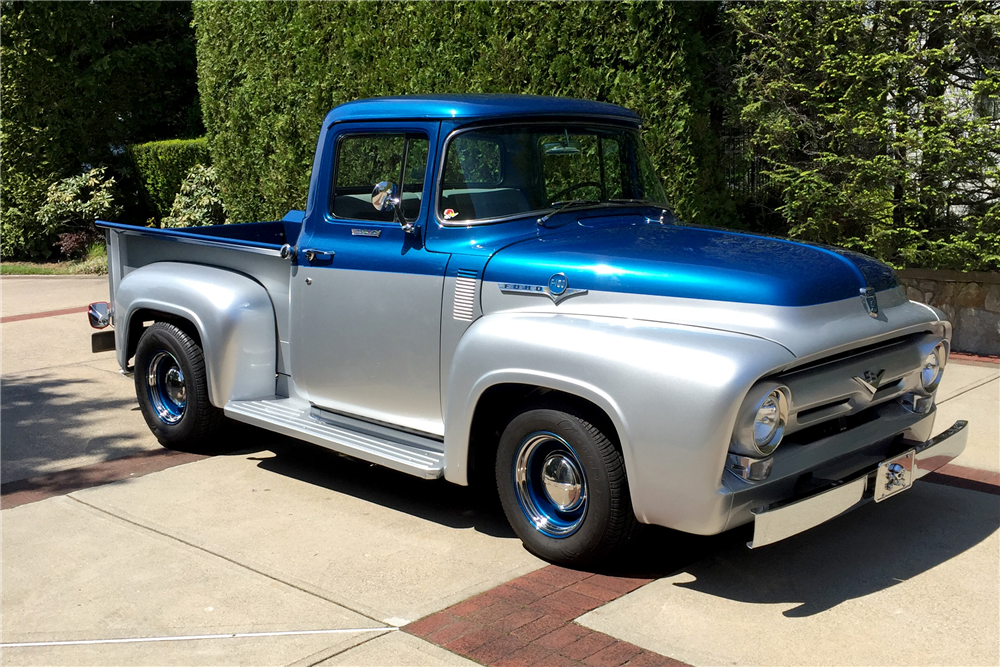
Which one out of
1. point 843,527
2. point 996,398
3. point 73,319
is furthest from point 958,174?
point 73,319

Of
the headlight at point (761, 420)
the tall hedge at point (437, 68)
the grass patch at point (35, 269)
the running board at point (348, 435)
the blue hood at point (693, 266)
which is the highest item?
the tall hedge at point (437, 68)

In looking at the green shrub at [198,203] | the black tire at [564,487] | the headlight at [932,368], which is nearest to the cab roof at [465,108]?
the black tire at [564,487]

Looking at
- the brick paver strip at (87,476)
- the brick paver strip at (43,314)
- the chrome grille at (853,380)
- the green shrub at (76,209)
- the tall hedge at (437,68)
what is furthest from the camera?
the green shrub at (76,209)

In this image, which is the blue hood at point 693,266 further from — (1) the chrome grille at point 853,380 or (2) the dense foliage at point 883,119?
(2) the dense foliage at point 883,119

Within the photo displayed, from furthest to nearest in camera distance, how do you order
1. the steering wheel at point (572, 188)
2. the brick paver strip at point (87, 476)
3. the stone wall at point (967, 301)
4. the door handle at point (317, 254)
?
the stone wall at point (967, 301), the brick paver strip at point (87, 476), the door handle at point (317, 254), the steering wheel at point (572, 188)

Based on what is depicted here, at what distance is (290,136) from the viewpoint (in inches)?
457

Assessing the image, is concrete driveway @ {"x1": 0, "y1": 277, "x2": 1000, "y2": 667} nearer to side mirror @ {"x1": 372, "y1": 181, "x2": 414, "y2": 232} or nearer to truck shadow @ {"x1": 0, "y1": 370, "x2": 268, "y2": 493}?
truck shadow @ {"x1": 0, "y1": 370, "x2": 268, "y2": 493}

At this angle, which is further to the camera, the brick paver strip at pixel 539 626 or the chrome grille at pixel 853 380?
the chrome grille at pixel 853 380

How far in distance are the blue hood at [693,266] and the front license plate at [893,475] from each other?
2.42ft

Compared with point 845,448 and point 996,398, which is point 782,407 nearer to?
point 845,448

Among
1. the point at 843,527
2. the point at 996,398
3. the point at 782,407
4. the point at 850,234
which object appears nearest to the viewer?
the point at 782,407

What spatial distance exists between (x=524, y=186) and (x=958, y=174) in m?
4.81

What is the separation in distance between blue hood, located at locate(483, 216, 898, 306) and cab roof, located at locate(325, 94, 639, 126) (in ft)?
2.18

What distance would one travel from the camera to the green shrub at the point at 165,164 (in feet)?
48.9
